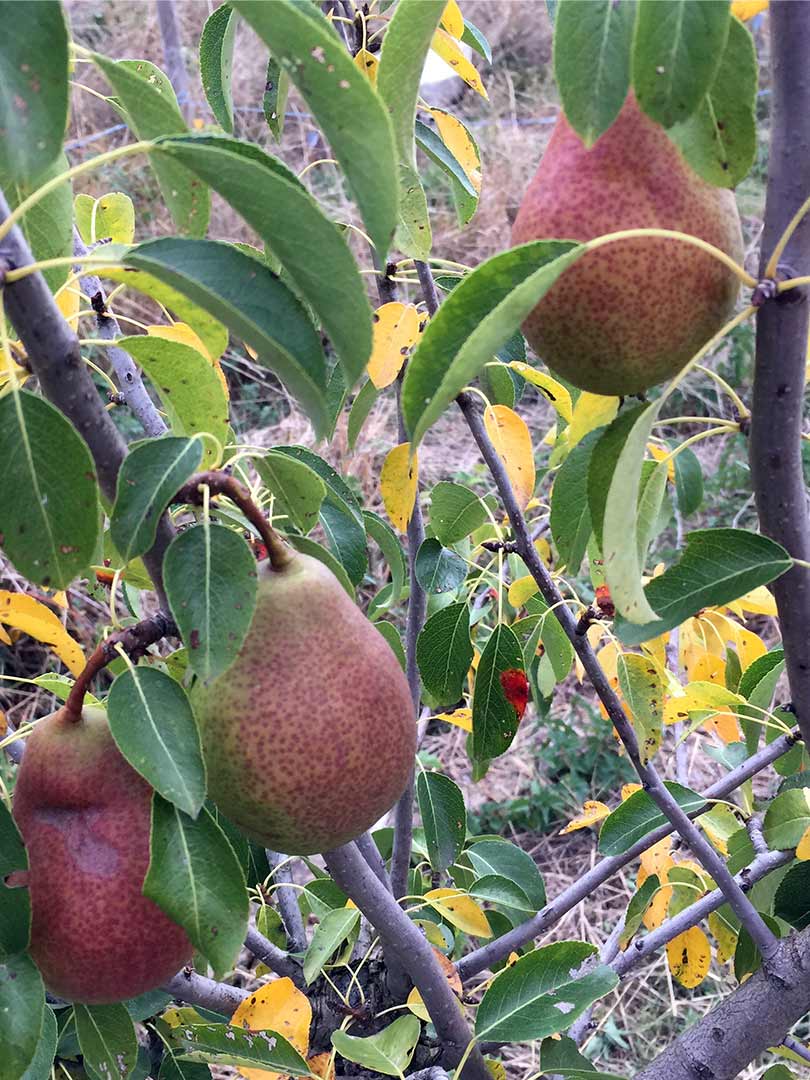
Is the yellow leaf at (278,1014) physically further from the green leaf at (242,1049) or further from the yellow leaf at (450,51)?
the yellow leaf at (450,51)

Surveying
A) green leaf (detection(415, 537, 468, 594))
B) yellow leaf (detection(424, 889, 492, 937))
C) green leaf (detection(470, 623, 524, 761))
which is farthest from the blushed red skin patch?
yellow leaf (detection(424, 889, 492, 937))

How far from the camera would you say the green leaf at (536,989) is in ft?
2.69

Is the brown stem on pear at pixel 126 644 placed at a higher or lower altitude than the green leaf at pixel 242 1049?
higher

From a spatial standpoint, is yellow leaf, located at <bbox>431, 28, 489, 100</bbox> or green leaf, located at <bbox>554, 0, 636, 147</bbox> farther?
yellow leaf, located at <bbox>431, 28, 489, 100</bbox>

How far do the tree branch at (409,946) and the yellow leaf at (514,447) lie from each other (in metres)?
0.33

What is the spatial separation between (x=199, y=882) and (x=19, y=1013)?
13 cm

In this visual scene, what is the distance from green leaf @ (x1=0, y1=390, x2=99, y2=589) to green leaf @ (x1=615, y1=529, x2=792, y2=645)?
32cm

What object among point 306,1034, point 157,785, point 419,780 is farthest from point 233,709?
point 419,780

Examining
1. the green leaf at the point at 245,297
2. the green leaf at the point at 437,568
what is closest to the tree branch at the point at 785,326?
the green leaf at the point at 245,297

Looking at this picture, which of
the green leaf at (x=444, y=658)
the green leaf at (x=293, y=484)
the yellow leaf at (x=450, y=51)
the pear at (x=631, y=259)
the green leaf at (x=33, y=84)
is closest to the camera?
the green leaf at (x=33, y=84)

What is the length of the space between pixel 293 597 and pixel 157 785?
0.45 feet

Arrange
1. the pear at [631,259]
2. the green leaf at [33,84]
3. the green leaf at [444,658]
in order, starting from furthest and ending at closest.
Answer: the green leaf at [444,658] < the pear at [631,259] < the green leaf at [33,84]

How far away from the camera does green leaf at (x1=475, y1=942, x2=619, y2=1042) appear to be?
0.82 metres

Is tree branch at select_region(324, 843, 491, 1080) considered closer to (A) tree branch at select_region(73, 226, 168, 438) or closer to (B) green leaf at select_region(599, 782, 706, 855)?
(B) green leaf at select_region(599, 782, 706, 855)
